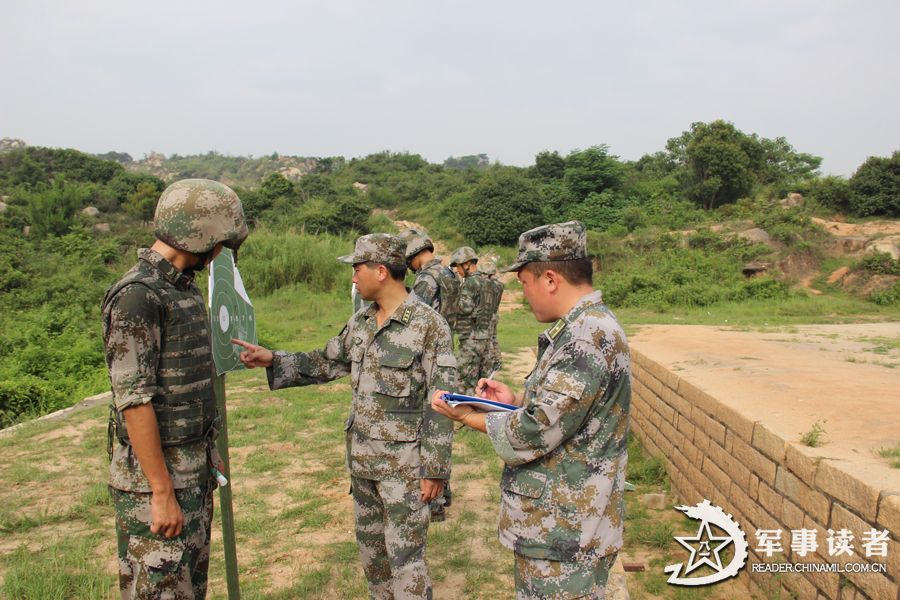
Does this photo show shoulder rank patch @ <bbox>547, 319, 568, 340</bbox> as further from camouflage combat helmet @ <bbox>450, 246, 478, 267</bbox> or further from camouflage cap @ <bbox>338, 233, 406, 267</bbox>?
camouflage combat helmet @ <bbox>450, 246, 478, 267</bbox>

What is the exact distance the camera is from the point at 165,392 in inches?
81.9

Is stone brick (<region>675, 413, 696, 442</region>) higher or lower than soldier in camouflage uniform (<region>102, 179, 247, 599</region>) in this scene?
lower

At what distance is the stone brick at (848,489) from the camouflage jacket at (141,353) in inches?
96.8

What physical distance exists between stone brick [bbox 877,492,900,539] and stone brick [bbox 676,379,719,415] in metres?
1.63

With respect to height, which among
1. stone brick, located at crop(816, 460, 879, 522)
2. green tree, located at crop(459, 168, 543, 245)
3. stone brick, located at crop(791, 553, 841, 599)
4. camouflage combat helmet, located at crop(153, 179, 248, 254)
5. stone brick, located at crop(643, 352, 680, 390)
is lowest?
stone brick, located at crop(791, 553, 841, 599)

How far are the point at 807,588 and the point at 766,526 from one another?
420 mm

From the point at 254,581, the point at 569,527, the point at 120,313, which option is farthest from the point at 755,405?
the point at 120,313

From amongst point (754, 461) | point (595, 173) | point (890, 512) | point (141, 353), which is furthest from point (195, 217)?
point (595, 173)

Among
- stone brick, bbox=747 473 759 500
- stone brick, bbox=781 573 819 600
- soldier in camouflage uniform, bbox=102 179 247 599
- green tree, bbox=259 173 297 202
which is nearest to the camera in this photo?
soldier in camouflage uniform, bbox=102 179 247 599

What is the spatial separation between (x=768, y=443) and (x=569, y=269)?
6.29 ft

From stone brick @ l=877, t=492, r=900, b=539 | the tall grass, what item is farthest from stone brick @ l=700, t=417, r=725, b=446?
the tall grass

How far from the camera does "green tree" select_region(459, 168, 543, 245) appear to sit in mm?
23938

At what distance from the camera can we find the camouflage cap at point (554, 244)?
1980 mm

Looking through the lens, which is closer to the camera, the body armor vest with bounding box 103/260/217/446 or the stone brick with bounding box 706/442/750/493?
the body armor vest with bounding box 103/260/217/446
